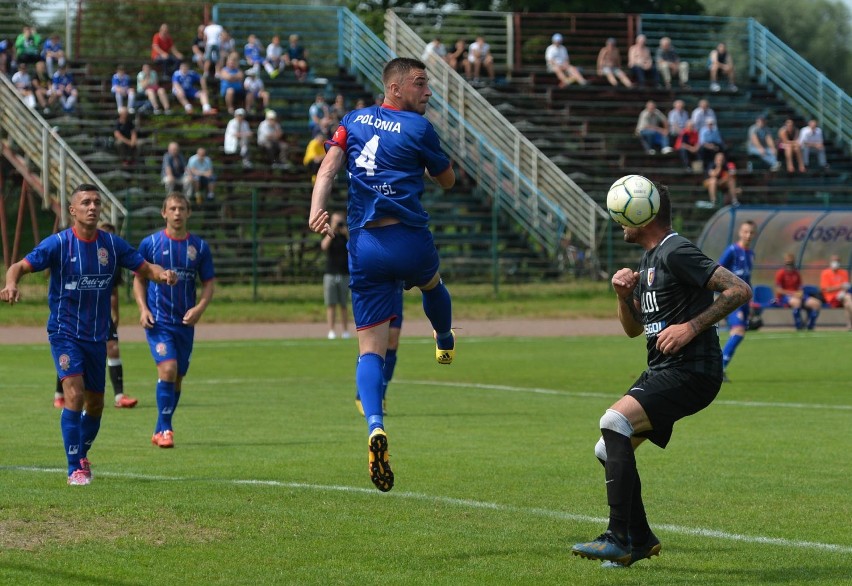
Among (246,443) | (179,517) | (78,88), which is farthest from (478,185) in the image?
(179,517)

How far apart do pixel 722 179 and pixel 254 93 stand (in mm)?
13362

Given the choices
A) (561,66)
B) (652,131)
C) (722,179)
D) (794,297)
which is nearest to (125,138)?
(561,66)

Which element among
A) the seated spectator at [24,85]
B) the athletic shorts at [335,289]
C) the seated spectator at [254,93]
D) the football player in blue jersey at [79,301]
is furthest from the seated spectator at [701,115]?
the football player in blue jersey at [79,301]

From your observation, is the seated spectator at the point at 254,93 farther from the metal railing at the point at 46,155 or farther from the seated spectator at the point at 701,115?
the seated spectator at the point at 701,115

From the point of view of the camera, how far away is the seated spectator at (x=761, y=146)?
1656 inches

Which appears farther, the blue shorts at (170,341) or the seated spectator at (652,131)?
the seated spectator at (652,131)

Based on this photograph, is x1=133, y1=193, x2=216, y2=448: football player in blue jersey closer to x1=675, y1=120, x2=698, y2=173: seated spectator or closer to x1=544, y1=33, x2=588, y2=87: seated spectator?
x1=675, y1=120, x2=698, y2=173: seated spectator

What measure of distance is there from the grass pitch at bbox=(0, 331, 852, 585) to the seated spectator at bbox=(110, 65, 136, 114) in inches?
778

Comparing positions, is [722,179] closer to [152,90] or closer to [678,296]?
[152,90]

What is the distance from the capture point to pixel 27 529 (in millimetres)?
8188

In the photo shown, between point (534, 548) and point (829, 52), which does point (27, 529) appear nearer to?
point (534, 548)

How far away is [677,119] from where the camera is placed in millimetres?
41594

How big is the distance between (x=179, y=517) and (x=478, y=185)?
98.1 feet

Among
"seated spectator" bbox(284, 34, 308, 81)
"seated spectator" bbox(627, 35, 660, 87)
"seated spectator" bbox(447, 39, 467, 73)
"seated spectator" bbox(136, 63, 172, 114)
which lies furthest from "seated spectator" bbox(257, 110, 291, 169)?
"seated spectator" bbox(627, 35, 660, 87)
